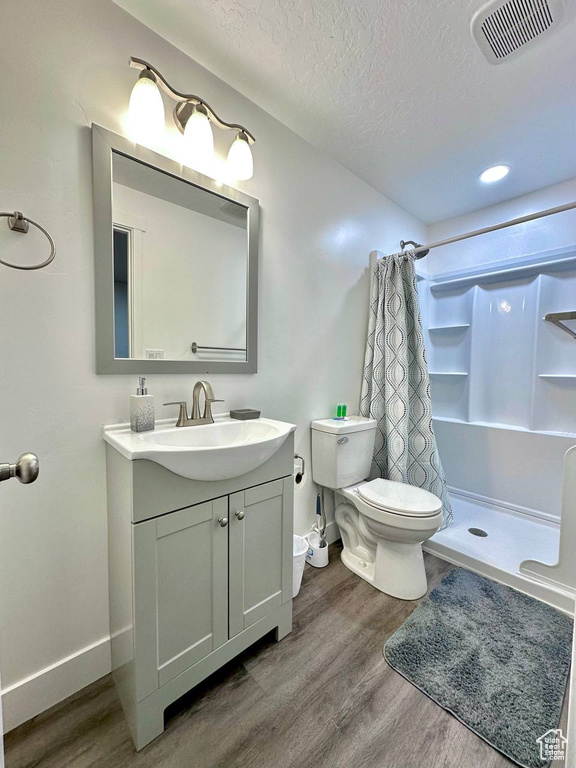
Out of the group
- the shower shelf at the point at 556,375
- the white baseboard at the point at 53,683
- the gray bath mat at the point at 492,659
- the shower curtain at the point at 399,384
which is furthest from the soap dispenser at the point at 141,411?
the shower shelf at the point at 556,375

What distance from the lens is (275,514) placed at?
1.26 metres

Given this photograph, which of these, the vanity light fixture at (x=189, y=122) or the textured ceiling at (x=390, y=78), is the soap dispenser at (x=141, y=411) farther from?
the textured ceiling at (x=390, y=78)

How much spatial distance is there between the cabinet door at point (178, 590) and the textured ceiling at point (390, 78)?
1.73 m

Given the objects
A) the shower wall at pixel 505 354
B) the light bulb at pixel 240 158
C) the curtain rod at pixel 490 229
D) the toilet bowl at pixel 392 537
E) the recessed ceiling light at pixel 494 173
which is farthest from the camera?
the shower wall at pixel 505 354

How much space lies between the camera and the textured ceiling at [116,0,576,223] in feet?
3.73

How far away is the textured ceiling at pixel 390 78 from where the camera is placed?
3.73 feet

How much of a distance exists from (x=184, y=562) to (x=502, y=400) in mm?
2559

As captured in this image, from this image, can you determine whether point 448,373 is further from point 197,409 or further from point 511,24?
point 197,409

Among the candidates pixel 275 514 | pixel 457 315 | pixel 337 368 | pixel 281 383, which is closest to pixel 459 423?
pixel 457 315

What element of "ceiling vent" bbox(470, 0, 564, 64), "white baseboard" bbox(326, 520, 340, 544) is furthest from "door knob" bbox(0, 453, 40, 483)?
"ceiling vent" bbox(470, 0, 564, 64)

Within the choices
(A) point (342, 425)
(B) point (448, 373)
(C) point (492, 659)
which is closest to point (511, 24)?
(A) point (342, 425)

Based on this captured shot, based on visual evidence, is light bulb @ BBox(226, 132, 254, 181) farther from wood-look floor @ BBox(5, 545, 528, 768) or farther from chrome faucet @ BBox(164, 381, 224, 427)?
wood-look floor @ BBox(5, 545, 528, 768)

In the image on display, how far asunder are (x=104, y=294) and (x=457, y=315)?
269 cm

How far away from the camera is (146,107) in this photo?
3.61 feet
